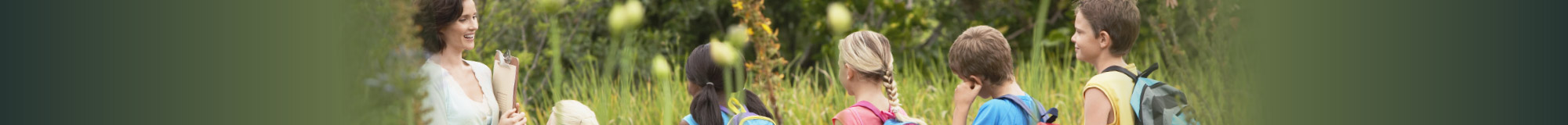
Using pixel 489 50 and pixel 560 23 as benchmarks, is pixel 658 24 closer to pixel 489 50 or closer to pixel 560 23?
pixel 560 23

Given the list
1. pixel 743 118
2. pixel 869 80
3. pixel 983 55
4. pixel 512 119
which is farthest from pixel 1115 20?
pixel 512 119

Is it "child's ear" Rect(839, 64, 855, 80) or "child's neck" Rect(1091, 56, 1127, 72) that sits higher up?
"child's neck" Rect(1091, 56, 1127, 72)

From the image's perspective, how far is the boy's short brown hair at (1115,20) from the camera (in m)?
1.87

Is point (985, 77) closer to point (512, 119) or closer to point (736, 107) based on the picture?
point (736, 107)

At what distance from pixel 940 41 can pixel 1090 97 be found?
4.24 m

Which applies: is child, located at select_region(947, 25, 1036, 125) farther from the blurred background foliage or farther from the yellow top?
the yellow top

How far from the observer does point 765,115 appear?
7.84 feet

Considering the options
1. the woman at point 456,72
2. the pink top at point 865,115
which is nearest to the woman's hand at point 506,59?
the woman at point 456,72

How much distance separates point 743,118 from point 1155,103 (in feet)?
2.60

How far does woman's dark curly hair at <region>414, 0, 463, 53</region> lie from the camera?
171cm

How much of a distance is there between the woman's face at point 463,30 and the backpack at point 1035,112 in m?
0.87

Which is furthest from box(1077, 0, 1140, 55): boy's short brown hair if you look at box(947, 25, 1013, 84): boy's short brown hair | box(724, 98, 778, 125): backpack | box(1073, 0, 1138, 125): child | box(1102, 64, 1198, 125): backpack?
box(724, 98, 778, 125): backpack

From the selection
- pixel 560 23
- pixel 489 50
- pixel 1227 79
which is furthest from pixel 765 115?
pixel 560 23

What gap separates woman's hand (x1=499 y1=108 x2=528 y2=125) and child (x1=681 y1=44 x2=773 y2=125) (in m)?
0.48
